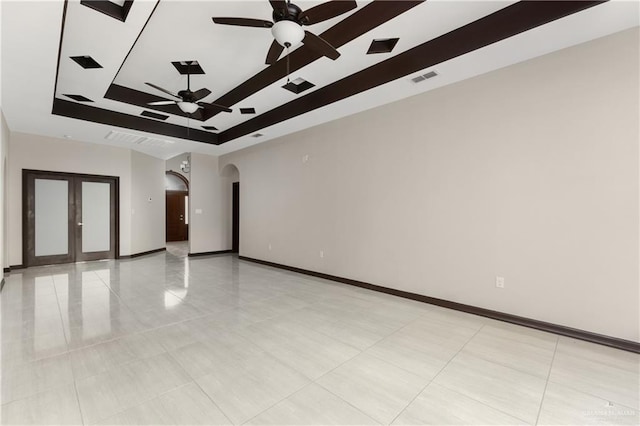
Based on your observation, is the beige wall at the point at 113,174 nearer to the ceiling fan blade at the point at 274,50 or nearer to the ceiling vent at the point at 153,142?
the ceiling vent at the point at 153,142

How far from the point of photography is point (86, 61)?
3.64 metres

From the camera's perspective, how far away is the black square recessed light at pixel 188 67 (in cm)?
407

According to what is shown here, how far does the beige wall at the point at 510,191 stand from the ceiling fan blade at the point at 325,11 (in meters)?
2.20

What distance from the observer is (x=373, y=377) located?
2301mm

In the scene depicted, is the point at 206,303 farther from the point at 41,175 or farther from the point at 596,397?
the point at 41,175

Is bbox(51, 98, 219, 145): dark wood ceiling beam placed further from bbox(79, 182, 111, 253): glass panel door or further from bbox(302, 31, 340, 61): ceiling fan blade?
bbox(302, 31, 340, 61): ceiling fan blade

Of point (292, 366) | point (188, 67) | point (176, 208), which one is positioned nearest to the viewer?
point (292, 366)

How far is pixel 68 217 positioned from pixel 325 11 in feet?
26.0

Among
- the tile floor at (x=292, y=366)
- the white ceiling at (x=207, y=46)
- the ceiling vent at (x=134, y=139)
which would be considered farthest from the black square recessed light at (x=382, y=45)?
the ceiling vent at (x=134, y=139)

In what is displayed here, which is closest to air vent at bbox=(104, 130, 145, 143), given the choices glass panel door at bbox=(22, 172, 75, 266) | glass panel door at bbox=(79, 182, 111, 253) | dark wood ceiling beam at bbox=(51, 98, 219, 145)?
dark wood ceiling beam at bbox=(51, 98, 219, 145)

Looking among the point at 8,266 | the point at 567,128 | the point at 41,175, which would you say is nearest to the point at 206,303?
the point at 567,128

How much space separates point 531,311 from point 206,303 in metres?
4.12

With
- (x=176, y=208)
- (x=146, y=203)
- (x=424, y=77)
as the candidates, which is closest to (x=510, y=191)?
(x=424, y=77)

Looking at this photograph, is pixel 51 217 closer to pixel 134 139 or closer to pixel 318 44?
pixel 134 139
